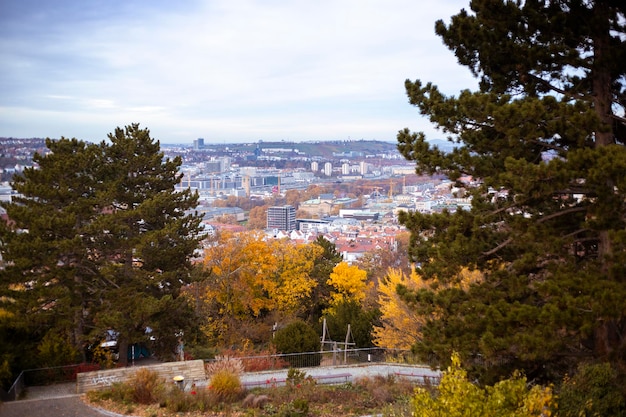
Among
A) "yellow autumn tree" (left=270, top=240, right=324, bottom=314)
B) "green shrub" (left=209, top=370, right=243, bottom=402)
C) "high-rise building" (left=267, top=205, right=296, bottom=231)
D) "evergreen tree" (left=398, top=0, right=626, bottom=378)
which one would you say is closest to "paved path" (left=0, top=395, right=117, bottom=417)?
"green shrub" (left=209, top=370, right=243, bottom=402)

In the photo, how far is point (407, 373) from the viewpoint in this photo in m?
14.7

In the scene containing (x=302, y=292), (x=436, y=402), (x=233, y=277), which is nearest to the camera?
(x=436, y=402)

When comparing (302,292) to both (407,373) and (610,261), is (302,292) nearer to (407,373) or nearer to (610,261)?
(407,373)

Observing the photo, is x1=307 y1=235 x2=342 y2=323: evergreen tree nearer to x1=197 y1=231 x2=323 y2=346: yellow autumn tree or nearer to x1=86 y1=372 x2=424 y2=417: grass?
x1=197 y1=231 x2=323 y2=346: yellow autumn tree

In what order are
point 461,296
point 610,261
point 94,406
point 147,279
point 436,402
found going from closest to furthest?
point 436,402 → point 610,261 → point 461,296 → point 94,406 → point 147,279

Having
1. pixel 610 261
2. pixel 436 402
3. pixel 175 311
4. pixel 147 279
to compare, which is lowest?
pixel 175 311

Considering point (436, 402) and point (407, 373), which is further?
point (407, 373)

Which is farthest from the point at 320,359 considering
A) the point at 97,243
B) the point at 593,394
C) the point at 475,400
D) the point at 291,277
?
the point at 475,400

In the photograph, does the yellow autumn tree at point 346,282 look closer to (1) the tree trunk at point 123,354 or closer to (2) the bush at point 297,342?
(2) the bush at point 297,342

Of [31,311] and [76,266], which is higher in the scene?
[76,266]

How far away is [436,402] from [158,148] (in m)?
13.3

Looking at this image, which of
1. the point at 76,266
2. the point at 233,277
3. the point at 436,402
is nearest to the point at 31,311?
the point at 76,266

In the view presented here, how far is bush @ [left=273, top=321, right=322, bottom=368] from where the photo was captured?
638 inches

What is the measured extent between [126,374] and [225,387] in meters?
2.80
